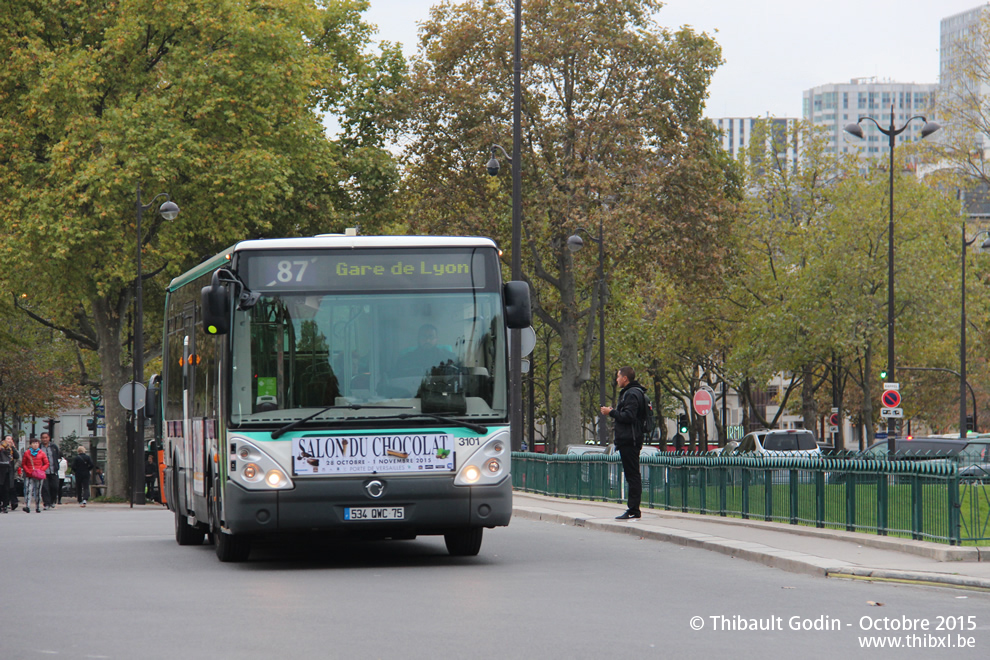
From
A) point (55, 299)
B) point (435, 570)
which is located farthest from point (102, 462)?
point (435, 570)

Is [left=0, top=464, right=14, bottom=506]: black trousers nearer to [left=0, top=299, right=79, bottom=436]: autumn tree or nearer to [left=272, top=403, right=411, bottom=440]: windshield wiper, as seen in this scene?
[left=272, top=403, right=411, bottom=440]: windshield wiper

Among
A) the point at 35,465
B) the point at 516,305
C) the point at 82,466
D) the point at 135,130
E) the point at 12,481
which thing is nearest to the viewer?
the point at 516,305

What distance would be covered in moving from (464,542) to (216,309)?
3280mm

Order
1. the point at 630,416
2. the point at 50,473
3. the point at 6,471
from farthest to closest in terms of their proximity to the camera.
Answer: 1. the point at 50,473
2. the point at 6,471
3. the point at 630,416

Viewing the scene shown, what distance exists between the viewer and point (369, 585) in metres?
11.4

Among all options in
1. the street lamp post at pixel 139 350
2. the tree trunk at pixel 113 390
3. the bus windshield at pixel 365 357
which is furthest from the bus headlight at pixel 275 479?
the tree trunk at pixel 113 390

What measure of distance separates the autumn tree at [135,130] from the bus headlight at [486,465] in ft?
79.7

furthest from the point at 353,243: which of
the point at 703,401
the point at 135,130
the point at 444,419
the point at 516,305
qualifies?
the point at 135,130

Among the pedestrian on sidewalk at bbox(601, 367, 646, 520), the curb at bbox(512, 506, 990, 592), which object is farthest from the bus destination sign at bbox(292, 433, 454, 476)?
the pedestrian on sidewalk at bbox(601, 367, 646, 520)

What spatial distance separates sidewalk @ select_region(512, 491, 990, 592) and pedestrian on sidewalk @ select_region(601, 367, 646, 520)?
2.02 ft

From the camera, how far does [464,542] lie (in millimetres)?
13805

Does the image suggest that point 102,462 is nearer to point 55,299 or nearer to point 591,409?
point 591,409

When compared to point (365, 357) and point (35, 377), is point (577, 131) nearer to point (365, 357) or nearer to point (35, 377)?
point (35, 377)

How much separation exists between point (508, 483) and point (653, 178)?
96.5 ft
